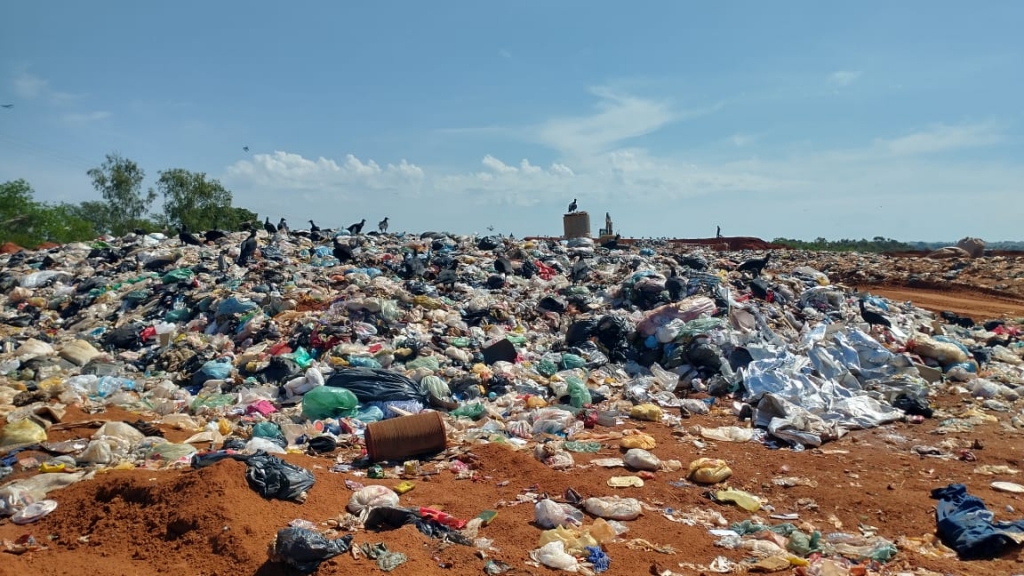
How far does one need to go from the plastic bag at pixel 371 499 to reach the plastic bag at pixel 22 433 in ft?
8.52

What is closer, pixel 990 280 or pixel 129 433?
pixel 129 433

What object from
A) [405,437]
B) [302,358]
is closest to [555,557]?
[405,437]

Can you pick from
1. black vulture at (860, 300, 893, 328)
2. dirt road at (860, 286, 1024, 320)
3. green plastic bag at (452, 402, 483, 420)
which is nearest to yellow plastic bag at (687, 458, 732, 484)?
green plastic bag at (452, 402, 483, 420)

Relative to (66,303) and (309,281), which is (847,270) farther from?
(66,303)

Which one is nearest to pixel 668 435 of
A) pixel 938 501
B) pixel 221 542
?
pixel 938 501

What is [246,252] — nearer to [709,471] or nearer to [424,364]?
[424,364]

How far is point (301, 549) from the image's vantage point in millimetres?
2859

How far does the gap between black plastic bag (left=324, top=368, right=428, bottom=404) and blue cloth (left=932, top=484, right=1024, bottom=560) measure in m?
4.07

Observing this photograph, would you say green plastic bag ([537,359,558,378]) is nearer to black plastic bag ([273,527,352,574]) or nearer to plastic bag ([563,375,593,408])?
plastic bag ([563,375,593,408])

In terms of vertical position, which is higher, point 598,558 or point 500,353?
point 500,353

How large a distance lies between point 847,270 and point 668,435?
15651 millimetres

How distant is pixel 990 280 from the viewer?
52.9 ft

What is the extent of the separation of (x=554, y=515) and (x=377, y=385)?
2.68 meters

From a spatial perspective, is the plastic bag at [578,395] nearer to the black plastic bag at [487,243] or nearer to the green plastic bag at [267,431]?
the green plastic bag at [267,431]
